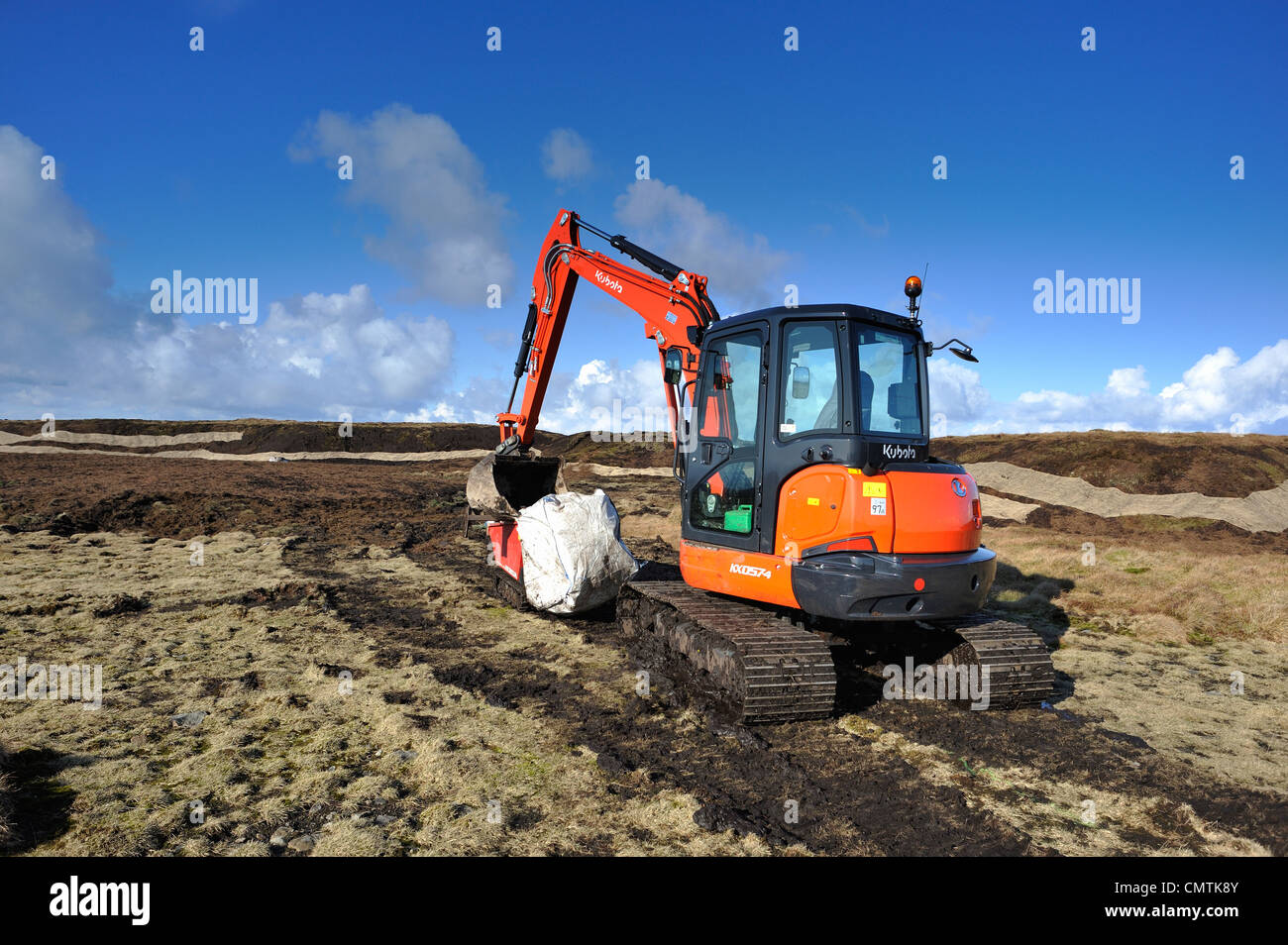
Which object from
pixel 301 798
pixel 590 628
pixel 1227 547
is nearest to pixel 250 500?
pixel 590 628

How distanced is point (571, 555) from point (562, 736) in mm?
2808

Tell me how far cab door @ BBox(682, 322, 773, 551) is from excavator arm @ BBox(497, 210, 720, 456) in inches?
13.5

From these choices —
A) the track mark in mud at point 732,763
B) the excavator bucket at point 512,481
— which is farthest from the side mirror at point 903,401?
the excavator bucket at point 512,481

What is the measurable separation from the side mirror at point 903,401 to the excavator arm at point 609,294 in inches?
68.6

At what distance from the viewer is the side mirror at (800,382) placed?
18.8 ft

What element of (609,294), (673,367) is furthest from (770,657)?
(609,294)

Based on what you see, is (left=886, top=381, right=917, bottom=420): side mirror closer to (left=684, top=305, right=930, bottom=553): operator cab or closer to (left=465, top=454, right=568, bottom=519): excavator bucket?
(left=684, top=305, right=930, bottom=553): operator cab

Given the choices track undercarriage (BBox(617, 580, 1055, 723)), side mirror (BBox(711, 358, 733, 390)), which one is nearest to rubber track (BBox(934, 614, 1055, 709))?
track undercarriage (BBox(617, 580, 1055, 723))

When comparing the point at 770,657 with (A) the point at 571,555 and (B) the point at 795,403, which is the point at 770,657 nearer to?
(B) the point at 795,403

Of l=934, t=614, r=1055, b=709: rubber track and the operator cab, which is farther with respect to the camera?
l=934, t=614, r=1055, b=709: rubber track

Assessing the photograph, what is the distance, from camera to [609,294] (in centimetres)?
880

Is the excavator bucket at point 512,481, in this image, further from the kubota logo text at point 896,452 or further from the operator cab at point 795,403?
the kubota logo text at point 896,452

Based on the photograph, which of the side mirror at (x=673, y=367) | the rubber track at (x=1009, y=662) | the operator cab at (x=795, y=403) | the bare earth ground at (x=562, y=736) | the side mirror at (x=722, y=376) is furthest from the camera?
the side mirror at (x=673, y=367)

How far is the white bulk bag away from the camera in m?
7.86
